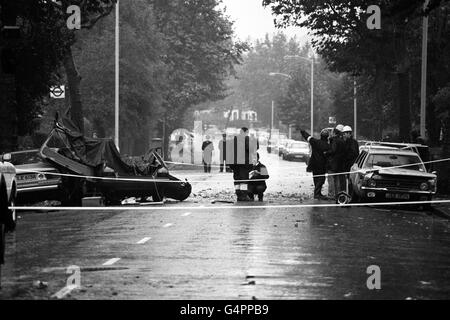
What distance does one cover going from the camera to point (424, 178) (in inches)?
984

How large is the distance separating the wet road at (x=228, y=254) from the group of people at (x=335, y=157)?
3377 millimetres

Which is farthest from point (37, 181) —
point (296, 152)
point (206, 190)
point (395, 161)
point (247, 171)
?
point (296, 152)

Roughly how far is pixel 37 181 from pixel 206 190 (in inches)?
428

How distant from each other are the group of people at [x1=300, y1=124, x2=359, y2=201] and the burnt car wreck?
3775 mm

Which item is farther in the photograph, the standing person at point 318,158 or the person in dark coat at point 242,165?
the standing person at point 318,158

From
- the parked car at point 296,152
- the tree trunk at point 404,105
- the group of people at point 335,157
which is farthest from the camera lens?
the parked car at point 296,152

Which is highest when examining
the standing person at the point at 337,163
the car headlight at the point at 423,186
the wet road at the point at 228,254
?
the standing person at the point at 337,163

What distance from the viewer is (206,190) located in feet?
106

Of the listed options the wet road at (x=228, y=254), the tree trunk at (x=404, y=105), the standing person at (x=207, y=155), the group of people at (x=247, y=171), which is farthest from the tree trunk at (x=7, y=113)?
the standing person at (x=207, y=155)

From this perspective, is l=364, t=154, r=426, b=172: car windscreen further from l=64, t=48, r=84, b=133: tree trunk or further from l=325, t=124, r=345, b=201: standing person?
l=64, t=48, r=84, b=133: tree trunk

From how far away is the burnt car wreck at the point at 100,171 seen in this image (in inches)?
898

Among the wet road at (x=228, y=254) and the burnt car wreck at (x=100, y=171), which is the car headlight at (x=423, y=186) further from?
the burnt car wreck at (x=100, y=171)

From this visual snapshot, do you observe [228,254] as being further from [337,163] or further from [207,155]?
[207,155]

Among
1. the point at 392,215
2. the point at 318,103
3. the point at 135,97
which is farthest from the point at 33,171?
the point at 318,103
